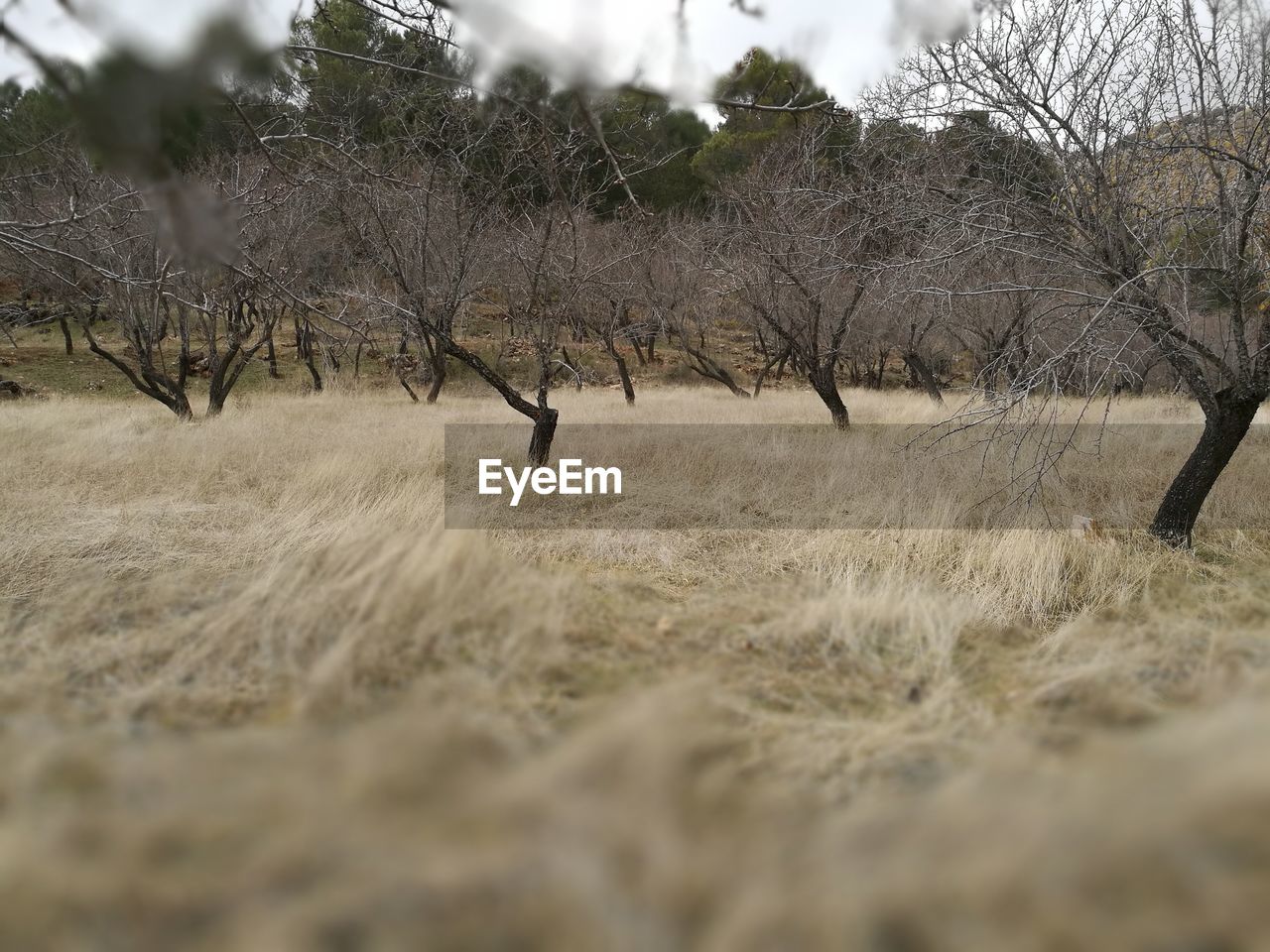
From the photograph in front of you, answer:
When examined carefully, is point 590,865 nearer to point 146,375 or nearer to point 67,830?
point 67,830

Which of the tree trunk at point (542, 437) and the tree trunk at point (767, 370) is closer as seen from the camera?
the tree trunk at point (542, 437)

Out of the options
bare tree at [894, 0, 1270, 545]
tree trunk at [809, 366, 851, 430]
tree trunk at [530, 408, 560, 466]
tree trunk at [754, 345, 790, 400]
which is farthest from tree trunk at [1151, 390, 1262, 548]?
tree trunk at [754, 345, 790, 400]

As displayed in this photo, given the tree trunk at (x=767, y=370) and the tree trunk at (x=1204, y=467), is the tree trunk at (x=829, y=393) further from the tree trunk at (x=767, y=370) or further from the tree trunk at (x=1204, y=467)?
the tree trunk at (x=767, y=370)

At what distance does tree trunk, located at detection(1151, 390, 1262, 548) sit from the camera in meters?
5.05

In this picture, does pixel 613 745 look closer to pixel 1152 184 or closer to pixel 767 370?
pixel 1152 184

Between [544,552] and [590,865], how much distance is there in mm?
3561

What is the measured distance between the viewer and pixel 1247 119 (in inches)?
191

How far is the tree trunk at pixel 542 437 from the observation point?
26.1 feet

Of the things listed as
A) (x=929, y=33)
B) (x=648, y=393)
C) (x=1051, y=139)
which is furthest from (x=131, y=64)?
(x=648, y=393)

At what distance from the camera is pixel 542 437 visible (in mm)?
8008

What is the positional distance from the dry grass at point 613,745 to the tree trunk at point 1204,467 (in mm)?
526

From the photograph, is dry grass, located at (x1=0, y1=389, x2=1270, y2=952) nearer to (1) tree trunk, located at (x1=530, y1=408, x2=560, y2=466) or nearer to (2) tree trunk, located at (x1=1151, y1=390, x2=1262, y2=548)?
(2) tree trunk, located at (x1=1151, y1=390, x2=1262, y2=548)

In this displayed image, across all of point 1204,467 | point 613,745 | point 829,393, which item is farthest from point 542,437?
point 613,745

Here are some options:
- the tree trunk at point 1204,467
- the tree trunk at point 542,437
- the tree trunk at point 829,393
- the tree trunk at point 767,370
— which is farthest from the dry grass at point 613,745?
the tree trunk at point 767,370
